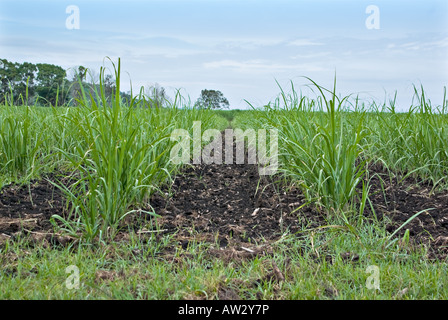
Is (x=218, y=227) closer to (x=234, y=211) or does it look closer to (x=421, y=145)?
(x=234, y=211)

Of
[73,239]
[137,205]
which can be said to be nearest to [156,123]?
[137,205]

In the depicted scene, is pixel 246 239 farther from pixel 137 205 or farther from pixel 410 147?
pixel 410 147

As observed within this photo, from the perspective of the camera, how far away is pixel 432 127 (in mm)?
3533

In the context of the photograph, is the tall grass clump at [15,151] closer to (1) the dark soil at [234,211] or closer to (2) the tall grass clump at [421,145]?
(1) the dark soil at [234,211]

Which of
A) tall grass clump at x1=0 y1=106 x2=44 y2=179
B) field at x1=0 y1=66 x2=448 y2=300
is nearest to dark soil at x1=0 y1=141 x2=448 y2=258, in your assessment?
field at x1=0 y1=66 x2=448 y2=300

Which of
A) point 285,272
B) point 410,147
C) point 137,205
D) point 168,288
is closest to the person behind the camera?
point 168,288

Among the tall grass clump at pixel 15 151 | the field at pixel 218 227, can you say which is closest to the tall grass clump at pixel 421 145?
the field at pixel 218 227

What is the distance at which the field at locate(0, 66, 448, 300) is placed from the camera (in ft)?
6.33

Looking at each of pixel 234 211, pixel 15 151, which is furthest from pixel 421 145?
pixel 15 151

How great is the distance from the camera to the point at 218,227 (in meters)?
2.72

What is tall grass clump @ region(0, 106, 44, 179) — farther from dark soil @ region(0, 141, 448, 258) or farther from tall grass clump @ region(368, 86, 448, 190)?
tall grass clump @ region(368, 86, 448, 190)

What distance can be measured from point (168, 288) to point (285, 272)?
0.59 meters

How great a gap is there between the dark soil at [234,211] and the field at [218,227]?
0.01m
